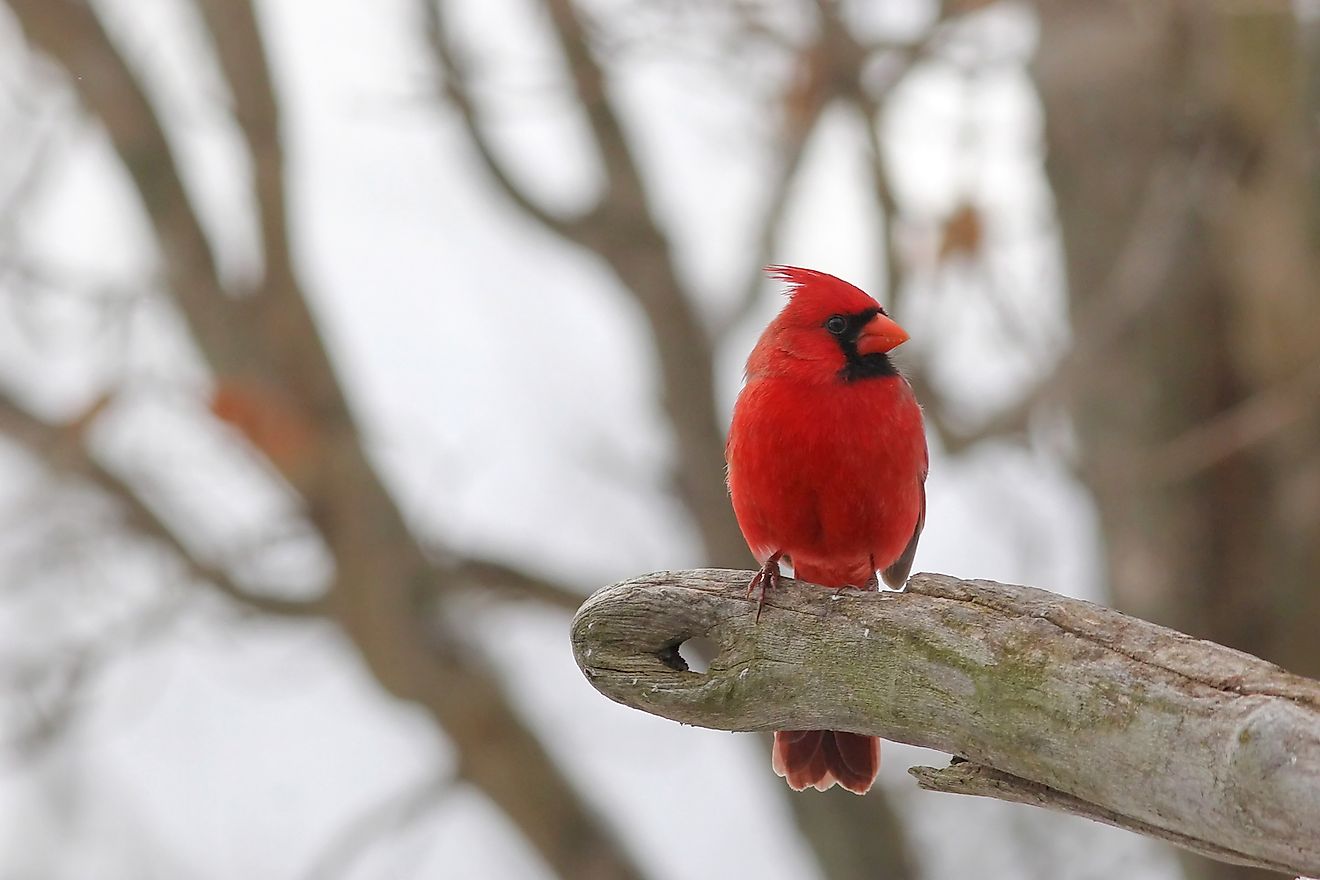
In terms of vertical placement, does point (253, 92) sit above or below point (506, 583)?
above

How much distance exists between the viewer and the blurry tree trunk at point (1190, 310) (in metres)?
4.32

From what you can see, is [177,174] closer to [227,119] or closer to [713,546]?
[227,119]

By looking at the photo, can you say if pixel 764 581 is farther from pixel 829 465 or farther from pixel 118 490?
pixel 118 490

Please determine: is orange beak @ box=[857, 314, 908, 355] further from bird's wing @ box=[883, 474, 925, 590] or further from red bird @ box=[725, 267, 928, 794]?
bird's wing @ box=[883, 474, 925, 590]

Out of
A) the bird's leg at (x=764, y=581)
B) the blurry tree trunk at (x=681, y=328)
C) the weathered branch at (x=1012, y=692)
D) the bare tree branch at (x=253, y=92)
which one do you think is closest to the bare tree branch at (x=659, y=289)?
the blurry tree trunk at (x=681, y=328)

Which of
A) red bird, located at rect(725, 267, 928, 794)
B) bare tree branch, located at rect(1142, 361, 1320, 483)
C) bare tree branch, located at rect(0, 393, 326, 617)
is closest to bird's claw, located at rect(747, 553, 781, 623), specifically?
red bird, located at rect(725, 267, 928, 794)

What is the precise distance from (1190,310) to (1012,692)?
317cm

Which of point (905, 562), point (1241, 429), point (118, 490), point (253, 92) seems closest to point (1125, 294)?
point (1241, 429)

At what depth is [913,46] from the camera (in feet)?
14.5

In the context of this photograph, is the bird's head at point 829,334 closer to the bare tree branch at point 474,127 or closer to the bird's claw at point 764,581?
the bird's claw at point 764,581

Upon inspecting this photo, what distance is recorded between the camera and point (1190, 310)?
15.6 feet

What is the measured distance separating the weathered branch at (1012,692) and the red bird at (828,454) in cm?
44

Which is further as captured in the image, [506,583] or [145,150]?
[506,583]

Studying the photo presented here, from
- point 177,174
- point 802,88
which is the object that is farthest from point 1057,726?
point 177,174
